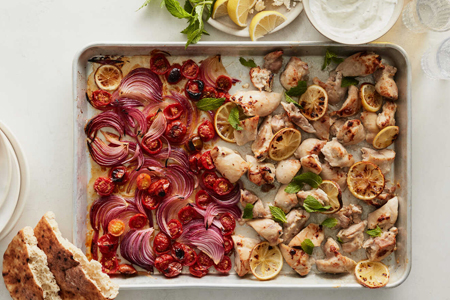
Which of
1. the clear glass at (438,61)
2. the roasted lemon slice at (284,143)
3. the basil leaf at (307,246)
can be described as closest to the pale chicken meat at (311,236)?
the basil leaf at (307,246)

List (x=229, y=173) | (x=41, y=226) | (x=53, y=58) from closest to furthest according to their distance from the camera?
(x=41, y=226)
(x=229, y=173)
(x=53, y=58)

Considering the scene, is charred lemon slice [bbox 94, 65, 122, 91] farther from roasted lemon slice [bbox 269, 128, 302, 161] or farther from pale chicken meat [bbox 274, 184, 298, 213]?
pale chicken meat [bbox 274, 184, 298, 213]

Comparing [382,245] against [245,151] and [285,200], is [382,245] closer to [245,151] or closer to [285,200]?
[285,200]

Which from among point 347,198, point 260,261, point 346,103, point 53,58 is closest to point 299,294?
point 260,261

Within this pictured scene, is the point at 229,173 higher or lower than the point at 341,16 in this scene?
lower

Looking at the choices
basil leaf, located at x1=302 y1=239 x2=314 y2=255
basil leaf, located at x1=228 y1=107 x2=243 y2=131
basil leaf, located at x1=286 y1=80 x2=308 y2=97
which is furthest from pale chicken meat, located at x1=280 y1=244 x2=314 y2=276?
basil leaf, located at x1=286 y1=80 x2=308 y2=97

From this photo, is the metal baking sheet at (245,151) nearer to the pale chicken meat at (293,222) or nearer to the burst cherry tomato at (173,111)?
the pale chicken meat at (293,222)

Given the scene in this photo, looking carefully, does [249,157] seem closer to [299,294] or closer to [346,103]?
[346,103]
